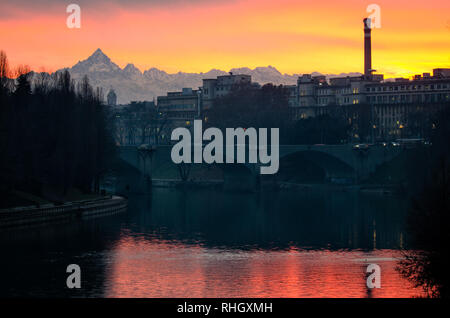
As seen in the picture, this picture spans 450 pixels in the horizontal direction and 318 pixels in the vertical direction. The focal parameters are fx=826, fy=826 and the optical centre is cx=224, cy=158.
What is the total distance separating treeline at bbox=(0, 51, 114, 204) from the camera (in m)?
70.6

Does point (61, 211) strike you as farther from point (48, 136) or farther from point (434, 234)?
point (434, 234)

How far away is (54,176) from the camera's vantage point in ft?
248

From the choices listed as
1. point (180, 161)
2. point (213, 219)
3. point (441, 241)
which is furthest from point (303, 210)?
point (441, 241)

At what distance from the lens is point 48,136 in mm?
77062

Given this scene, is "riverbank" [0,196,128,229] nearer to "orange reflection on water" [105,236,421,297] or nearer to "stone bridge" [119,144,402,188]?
"orange reflection on water" [105,236,421,297]

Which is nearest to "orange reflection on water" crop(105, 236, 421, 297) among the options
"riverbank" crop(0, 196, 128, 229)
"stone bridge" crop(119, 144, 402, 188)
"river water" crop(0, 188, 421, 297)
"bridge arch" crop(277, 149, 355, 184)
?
"river water" crop(0, 188, 421, 297)

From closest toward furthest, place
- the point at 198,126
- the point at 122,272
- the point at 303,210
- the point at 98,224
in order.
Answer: the point at 122,272 → the point at 98,224 → the point at 303,210 → the point at 198,126

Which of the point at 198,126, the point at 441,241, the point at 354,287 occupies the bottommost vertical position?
the point at 354,287

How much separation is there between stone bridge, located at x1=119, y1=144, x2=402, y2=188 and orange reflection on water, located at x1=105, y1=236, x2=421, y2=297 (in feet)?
198

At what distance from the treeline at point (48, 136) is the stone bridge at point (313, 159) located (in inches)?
1081

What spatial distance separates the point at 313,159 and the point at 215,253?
7623cm

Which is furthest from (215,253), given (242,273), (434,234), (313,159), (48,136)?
(313,159)
